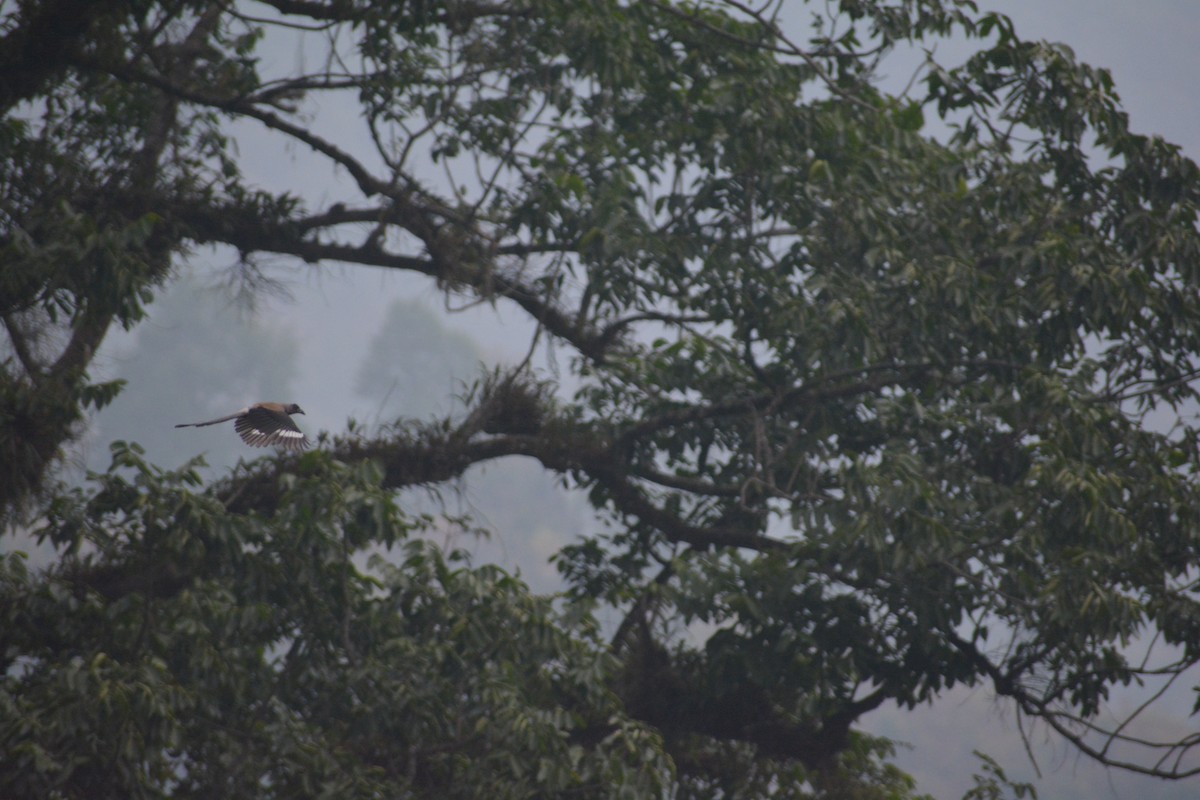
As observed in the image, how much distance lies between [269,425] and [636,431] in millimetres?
2388

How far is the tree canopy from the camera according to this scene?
15.2 feet

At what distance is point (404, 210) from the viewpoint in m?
6.82

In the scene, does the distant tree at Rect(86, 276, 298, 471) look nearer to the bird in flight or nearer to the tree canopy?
the tree canopy

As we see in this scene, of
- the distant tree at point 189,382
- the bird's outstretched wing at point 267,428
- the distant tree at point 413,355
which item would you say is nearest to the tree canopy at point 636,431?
the bird's outstretched wing at point 267,428

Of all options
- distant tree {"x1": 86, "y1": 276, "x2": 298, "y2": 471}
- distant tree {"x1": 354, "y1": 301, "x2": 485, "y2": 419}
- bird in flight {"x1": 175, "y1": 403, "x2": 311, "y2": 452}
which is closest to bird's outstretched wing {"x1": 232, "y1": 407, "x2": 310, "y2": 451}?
bird in flight {"x1": 175, "y1": 403, "x2": 311, "y2": 452}

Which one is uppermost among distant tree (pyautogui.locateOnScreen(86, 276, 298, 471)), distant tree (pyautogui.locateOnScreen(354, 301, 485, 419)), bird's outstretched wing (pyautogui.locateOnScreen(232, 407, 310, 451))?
distant tree (pyautogui.locateOnScreen(354, 301, 485, 419))

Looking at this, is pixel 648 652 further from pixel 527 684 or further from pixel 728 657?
pixel 527 684

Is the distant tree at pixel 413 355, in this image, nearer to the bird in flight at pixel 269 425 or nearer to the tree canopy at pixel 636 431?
the tree canopy at pixel 636 431

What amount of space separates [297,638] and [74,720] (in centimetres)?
118

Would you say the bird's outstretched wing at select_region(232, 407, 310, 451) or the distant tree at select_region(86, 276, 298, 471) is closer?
the bird's outstretched wing at select_region(232, 407, 310, 451)

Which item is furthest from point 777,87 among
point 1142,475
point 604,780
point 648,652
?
point 604,780

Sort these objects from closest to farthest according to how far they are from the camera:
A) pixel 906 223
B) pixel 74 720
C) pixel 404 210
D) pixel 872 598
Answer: pixel 74 720, pixel 872 598, pixel 906 223, pixel 404 210

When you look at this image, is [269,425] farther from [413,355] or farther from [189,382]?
[413,355]

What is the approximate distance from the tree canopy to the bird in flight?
312 mm
